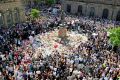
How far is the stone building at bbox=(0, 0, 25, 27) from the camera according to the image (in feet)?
109

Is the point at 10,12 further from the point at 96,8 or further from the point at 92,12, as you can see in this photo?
the point at 96,8

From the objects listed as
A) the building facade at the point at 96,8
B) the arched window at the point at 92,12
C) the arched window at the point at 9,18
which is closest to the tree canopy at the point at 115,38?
the arched window at the point at 9,18

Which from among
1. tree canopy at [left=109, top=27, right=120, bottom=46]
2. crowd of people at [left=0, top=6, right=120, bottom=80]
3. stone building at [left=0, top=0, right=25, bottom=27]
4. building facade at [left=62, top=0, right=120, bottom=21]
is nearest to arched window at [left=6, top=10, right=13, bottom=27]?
stone building at [left=0, top=0, right=25, bottom=27]

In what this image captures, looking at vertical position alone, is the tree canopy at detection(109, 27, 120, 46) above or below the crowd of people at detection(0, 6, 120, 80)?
above

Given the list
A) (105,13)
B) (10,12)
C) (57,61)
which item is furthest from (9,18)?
(105,13)

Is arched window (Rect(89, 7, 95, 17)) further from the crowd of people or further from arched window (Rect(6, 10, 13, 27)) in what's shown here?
arched window (Rect(6, 10, 13, 27))

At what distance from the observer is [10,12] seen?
34.4 m

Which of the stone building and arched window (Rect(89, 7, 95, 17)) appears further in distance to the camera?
arched window (Rect(89, 7, 95, 17))

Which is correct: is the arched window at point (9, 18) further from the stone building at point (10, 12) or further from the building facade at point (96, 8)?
the building facade at point (96, 8)

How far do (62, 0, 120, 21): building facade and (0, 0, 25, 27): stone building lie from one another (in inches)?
486

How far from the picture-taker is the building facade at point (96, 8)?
138ft

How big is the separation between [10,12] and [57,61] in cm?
1574

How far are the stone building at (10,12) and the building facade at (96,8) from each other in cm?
1236

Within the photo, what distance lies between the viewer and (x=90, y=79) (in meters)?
18.2
